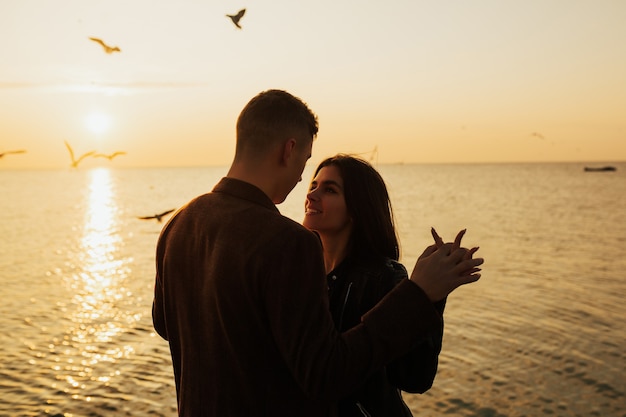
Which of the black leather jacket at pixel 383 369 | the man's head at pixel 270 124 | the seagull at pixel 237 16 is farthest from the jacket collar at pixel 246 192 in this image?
the seagull at pixel 237 16

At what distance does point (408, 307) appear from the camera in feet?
7.43

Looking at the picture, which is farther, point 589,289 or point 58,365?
point 589,289

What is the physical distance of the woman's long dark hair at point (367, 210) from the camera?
338 cm

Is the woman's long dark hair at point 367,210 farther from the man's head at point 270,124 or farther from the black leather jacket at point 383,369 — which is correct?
the man's head at point 270,124

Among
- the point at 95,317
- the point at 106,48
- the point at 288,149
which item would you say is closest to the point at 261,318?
the point at 288,149

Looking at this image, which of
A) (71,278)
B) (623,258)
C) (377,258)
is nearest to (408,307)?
(377,258)

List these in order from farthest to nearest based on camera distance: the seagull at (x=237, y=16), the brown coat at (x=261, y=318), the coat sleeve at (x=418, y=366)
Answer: the seagull at (x=237, y=16) < the coat sleeve at (x=418, y=366) < the brown coat at (x=261, y=318)

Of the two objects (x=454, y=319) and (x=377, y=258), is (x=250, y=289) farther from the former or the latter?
(x=454, y=319)

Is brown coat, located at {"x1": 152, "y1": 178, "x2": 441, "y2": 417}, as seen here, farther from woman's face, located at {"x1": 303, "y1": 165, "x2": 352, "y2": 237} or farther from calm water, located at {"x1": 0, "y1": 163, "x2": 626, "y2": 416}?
calm water, located at {"x1": 0, "y1": 163, "x2": 626, "y2": 416}

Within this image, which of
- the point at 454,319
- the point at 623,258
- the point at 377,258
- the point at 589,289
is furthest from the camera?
the point at 623,258

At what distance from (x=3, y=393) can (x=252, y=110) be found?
11.1m

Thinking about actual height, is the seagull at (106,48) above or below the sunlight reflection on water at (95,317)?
above

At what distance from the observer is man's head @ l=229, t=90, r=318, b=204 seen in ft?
8.03

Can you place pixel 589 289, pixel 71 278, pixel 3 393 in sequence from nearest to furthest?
1. pixel 3 393
2. pixel 589 289
3. pixel 71 278
